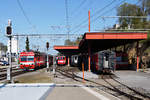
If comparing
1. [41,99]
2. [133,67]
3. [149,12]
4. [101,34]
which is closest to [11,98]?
[41,99]

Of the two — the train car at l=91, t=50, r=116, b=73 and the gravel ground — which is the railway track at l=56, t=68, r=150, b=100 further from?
the train car at l=91, t=50, r=116, b=73

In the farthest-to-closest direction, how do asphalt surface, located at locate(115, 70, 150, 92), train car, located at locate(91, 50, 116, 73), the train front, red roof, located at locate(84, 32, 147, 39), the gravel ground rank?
the train front < red roof, located at locate(84, 32, 147, 39) < train car, located at locate(91, 50, 116, 73) < the gravel ground < asphalt surface, located at locate(115, 70, 150, 92)

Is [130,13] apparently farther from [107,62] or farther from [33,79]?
[33,79]

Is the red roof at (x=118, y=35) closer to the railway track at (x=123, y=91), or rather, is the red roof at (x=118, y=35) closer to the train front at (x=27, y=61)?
the railway track at (x=123, y=91)

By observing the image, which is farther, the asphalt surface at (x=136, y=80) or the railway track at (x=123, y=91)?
the asphalt surface at (x=136, y=80)

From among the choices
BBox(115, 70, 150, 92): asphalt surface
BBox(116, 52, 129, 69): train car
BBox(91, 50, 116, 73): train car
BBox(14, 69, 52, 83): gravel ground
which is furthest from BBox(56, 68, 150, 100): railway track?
BBox(116, 52, 129, 69): train car

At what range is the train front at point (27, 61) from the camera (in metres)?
25.7

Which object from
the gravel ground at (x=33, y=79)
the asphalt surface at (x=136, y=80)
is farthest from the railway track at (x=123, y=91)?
the gravel ground at (x=33, y=79)

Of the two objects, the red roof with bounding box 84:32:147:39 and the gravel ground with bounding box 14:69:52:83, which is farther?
the red roof with bounding box 84:32:147:39

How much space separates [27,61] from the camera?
25578 millimetres

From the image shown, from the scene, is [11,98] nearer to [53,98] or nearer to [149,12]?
[53,98]

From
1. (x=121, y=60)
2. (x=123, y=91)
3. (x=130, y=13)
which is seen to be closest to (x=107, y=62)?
(x=121, y=60)

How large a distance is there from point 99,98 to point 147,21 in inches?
1343

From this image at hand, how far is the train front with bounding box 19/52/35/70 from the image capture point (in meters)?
25.7
